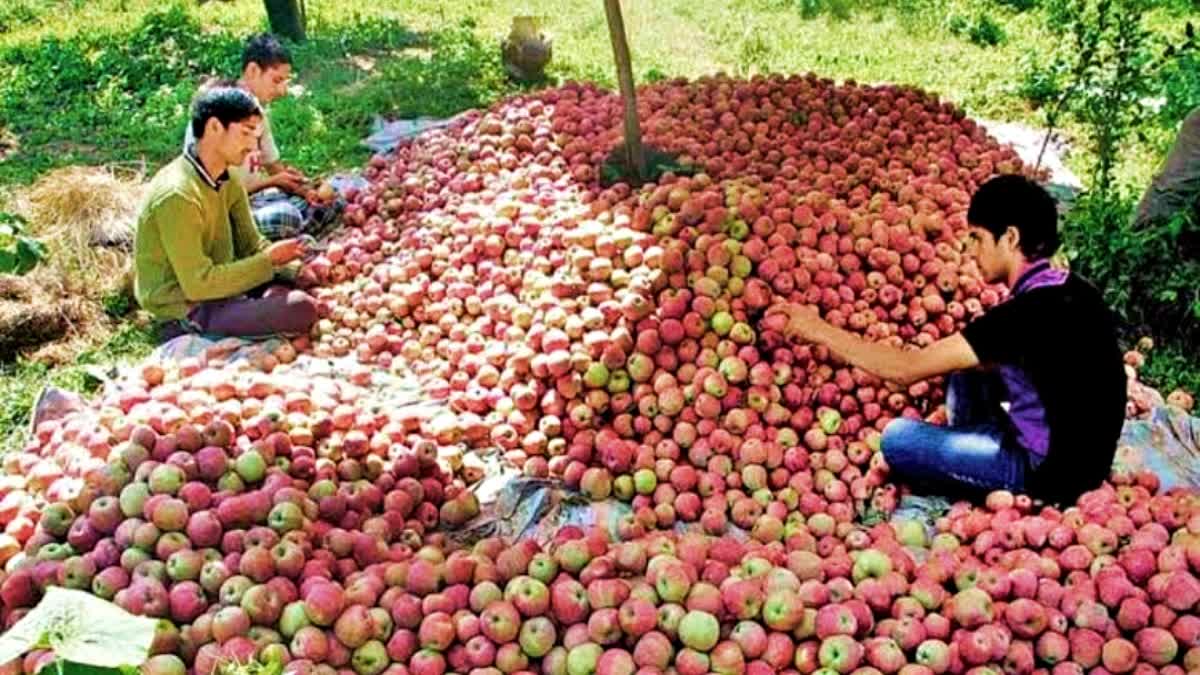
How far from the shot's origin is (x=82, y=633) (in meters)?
1.67

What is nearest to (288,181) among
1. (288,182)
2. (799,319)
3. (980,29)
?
(288,182)

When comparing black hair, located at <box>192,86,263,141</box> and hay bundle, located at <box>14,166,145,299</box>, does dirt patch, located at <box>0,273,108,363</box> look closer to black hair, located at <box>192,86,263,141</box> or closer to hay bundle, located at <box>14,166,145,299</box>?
hay bundle, located at <box>14,166,145,299</box>

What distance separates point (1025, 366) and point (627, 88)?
77.7 inches

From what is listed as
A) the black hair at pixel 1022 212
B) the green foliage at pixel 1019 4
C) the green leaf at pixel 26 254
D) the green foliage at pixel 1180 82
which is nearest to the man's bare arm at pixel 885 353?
the black hair at pixel 1022 212

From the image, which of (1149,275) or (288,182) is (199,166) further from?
(1149,275)

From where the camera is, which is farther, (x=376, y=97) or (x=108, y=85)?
(x=108, y=85)

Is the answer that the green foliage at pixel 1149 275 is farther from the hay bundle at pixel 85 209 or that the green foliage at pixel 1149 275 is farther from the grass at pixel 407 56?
the hay bundle at pixel 85 209

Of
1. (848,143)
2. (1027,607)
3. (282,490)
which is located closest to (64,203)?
(282,490)

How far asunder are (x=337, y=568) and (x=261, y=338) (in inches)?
60.6

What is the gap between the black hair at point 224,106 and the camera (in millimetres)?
3713

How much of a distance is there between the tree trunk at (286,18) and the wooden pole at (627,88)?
4.76 meters

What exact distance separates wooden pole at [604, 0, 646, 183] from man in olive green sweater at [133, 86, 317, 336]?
133 cm

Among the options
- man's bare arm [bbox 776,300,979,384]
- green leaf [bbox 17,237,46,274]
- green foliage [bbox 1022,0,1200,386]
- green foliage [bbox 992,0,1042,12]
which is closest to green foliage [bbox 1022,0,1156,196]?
green foliage [bbox 1022,0,1200,386]

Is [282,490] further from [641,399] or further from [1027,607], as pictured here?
[1027,607]
